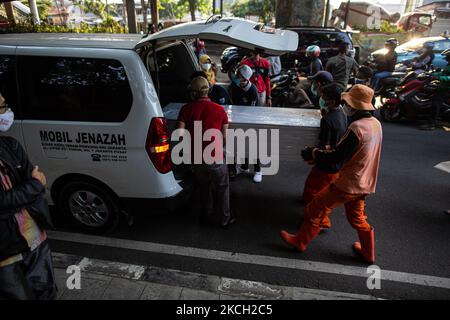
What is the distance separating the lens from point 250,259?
10.6 feet

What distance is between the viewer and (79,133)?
3.06 metres

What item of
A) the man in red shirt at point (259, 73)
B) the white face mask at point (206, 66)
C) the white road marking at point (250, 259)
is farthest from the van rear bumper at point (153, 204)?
the man in red shirt at point (259, 73)

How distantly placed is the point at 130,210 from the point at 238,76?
97.8 inches

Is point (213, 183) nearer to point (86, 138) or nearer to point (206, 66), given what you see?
point (86, 138)

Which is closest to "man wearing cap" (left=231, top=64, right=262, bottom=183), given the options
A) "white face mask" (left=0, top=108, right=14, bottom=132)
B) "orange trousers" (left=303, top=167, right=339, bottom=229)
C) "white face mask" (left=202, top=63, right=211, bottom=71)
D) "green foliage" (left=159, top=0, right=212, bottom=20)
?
"white face mask" (left=202, top=63, right=211, bottom=71)

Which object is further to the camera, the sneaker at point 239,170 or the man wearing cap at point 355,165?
the sneaker at point 239,170

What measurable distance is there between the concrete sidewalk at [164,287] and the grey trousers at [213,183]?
2.77 feet

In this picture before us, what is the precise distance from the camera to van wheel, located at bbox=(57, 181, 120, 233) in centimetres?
334

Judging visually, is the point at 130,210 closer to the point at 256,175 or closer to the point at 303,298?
the point at 303,298

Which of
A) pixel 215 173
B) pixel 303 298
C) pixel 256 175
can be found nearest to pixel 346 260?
pixel 303 298

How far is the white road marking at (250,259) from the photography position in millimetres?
3016

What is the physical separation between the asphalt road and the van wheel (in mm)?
185

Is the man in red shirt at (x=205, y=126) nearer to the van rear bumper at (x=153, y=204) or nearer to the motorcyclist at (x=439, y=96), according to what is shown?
the van rear bumper at (x=153, y=204)

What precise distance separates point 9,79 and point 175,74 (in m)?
1.99
